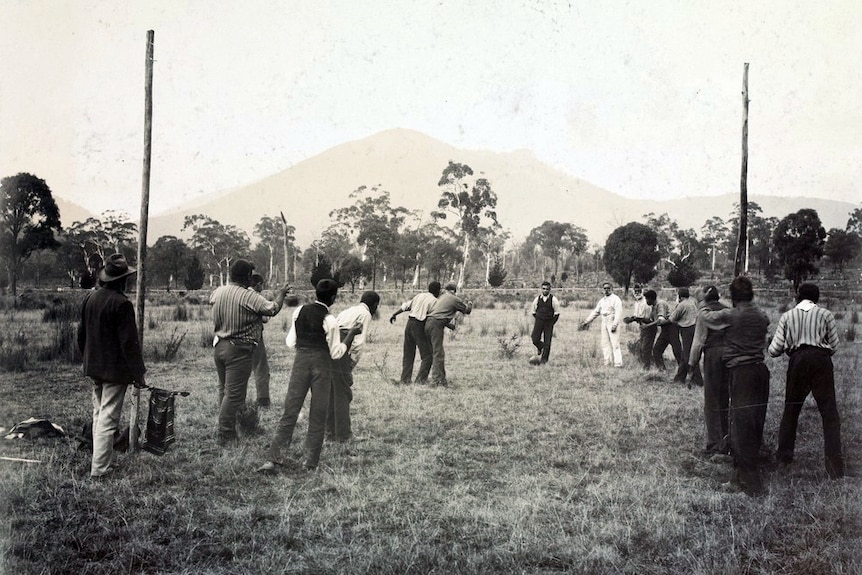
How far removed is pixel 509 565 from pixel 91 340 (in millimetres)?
4317

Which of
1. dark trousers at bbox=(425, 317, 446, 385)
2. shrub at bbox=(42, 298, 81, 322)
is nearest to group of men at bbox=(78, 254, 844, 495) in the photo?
dark trousers at bbox=(425, 317, 446, 385)

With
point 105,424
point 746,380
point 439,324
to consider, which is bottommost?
point 105,424

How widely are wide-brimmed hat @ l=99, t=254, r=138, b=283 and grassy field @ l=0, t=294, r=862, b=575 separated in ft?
6.23

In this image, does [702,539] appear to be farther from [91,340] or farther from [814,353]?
[91,340]

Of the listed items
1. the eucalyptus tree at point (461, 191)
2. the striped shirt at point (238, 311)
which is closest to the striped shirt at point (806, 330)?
the striped shirt at point (238, 311)

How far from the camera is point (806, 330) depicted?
5.42m

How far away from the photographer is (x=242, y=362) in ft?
20.1

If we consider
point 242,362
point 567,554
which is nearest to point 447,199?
point 242,362

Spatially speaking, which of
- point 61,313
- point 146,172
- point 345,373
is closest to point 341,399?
point 345,373

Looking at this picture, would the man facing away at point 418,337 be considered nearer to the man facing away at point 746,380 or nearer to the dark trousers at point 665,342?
the dark trousers at point 665,342

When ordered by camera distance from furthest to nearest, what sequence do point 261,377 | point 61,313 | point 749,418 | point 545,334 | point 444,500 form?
point 61,313 → point 545,334 → point 261,377 → point 749,418 → point 444,500

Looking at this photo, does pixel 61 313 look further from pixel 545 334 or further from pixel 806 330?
pixel 806 330

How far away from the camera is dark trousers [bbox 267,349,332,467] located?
18.0 feet

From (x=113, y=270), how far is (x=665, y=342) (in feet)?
32.8
